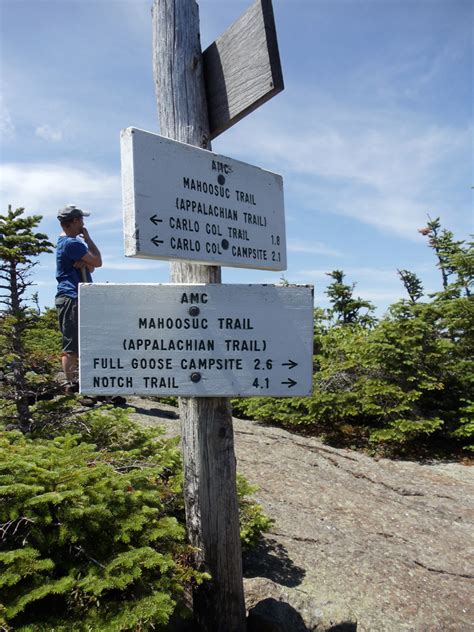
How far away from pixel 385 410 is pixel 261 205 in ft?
19.3

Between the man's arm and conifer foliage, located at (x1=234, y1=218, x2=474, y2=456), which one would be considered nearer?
the man's arm

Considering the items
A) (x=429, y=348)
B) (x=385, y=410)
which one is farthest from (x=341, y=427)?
(x=429, y=348)

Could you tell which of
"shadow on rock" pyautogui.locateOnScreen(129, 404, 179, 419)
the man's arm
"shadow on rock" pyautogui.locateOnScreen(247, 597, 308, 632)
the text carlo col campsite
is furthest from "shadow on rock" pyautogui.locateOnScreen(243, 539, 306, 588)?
the man's arm

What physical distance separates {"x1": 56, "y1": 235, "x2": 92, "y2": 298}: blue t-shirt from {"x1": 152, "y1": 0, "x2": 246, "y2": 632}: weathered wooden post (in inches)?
133

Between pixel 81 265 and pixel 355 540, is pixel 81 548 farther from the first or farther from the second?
pixel 81 265

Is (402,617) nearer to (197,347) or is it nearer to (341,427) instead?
(197,347)

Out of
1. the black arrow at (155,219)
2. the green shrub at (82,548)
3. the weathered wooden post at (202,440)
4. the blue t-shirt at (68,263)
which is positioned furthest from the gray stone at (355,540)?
the black arrow at (155,219)

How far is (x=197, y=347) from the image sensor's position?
2.56m

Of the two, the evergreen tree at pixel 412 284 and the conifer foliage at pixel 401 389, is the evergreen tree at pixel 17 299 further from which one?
the evergreen tree at pixel 412 284

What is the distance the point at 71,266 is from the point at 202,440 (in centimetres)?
389

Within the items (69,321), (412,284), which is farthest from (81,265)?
(412,284)

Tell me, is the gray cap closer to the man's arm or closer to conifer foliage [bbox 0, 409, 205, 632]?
the man's arm

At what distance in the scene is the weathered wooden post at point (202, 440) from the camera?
294cm

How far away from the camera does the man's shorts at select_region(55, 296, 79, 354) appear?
19.8ft
